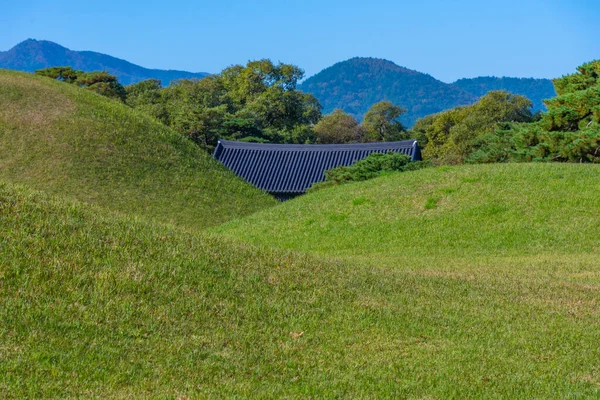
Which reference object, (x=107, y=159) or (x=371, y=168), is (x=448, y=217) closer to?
(x=371, y=168)

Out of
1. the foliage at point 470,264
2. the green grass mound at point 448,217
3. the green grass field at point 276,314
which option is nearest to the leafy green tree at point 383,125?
the green grass mound at point 448,217

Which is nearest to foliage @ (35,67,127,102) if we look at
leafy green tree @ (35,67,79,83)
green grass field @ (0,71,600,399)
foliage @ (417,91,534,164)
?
leafy green tree @ (35,67,79,83)

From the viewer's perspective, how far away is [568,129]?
28.1 metres

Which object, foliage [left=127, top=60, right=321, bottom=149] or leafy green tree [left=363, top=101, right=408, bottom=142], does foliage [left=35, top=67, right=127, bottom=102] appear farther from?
leafy green tree [left=363, top=101, right=408, bottom=142]

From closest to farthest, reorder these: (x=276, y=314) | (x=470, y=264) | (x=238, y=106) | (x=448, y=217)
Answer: (x=276, y=314) < (x=470, y=264) < (x=448, y=217) < (x=238, y=106)

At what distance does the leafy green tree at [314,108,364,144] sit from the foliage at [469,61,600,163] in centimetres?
4408

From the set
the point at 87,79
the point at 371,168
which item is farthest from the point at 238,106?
the point at 371,168

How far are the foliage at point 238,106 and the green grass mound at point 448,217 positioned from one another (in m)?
24.2

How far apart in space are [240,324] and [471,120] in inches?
2534

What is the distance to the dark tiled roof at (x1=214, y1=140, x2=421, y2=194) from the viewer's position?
31.6 m

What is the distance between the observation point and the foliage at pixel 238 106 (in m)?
46.7

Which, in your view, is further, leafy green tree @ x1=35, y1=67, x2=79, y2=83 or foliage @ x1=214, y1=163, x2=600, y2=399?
leafy green tree @ x1=35, y1=67, x2=79, y2=83

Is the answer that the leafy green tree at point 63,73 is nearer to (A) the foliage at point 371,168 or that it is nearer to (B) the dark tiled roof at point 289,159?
(B) the dark tiled roof at point 289,159

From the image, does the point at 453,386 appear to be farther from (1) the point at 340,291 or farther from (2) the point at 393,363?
(1) the point at 340,291
